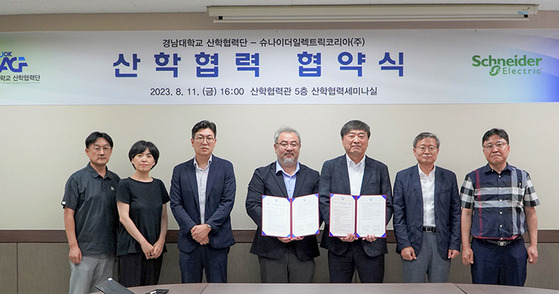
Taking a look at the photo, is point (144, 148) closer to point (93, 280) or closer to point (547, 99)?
point (93, 280)

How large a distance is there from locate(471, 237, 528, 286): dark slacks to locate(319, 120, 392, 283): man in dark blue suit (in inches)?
30.5

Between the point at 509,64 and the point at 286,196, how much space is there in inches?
98.6

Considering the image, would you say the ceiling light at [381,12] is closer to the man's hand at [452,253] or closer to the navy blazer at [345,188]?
the navy blazer at [345,188]

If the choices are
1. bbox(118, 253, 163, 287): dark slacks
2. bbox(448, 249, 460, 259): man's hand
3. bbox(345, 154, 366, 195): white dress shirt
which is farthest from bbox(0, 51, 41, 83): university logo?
bbox(448, 249, 460, 259): man's hand

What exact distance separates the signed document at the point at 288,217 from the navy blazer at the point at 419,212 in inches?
27.6

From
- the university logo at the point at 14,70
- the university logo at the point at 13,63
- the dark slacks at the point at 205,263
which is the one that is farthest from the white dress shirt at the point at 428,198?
the university logo at the point at 13,63

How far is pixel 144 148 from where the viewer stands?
4066 millimetres

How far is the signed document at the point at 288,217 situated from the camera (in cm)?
373

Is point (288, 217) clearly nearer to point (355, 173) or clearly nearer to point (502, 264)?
point (355, 173)

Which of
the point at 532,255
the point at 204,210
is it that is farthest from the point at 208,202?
the point at 532,255

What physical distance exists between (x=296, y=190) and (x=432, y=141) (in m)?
1.16

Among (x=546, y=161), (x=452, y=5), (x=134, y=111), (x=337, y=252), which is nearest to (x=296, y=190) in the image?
(x=337, y=252)

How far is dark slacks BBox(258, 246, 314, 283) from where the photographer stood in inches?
152

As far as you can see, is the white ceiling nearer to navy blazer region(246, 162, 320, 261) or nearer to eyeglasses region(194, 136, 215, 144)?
eyeglasses region(194, 136, 215, 144)
